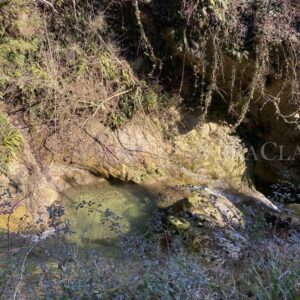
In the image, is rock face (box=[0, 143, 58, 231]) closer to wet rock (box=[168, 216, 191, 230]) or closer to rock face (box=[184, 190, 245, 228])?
wet rock (box=[168, 216, 191, 230])

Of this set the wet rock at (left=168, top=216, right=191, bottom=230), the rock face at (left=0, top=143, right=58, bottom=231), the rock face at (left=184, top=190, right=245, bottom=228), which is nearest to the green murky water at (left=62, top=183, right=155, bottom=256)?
the rock face at (left=0, top=143, right=58, bottom=231)

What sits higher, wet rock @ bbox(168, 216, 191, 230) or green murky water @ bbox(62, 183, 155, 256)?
wet rock @ bbox(168, 216, 191, 230)

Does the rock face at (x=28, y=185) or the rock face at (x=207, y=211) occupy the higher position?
the rock face at (x=207, y=211)

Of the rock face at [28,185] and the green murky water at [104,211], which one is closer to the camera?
the green murky water at [104,211]

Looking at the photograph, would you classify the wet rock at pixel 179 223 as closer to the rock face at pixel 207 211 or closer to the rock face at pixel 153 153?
the rock face at pixel 207 211

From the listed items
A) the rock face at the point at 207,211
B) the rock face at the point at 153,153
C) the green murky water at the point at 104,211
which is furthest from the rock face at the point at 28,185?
the rock face at the point at 207,211

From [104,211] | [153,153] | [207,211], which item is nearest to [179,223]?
[207,211]

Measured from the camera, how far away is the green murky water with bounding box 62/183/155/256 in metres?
5.30

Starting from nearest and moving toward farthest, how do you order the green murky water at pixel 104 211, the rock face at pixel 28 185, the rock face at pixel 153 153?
the green murky water at pixel 104 211, the rock face at pixel 28 185, the rock face at pixel 153 153

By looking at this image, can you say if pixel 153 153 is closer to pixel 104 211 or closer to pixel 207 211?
pixel 104 211

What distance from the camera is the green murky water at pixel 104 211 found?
17.4ft

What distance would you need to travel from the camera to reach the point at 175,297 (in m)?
2.49

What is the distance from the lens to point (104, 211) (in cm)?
580

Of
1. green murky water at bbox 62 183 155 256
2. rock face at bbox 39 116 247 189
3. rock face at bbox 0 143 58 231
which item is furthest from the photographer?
rock face at bbox 39 116 247 189
